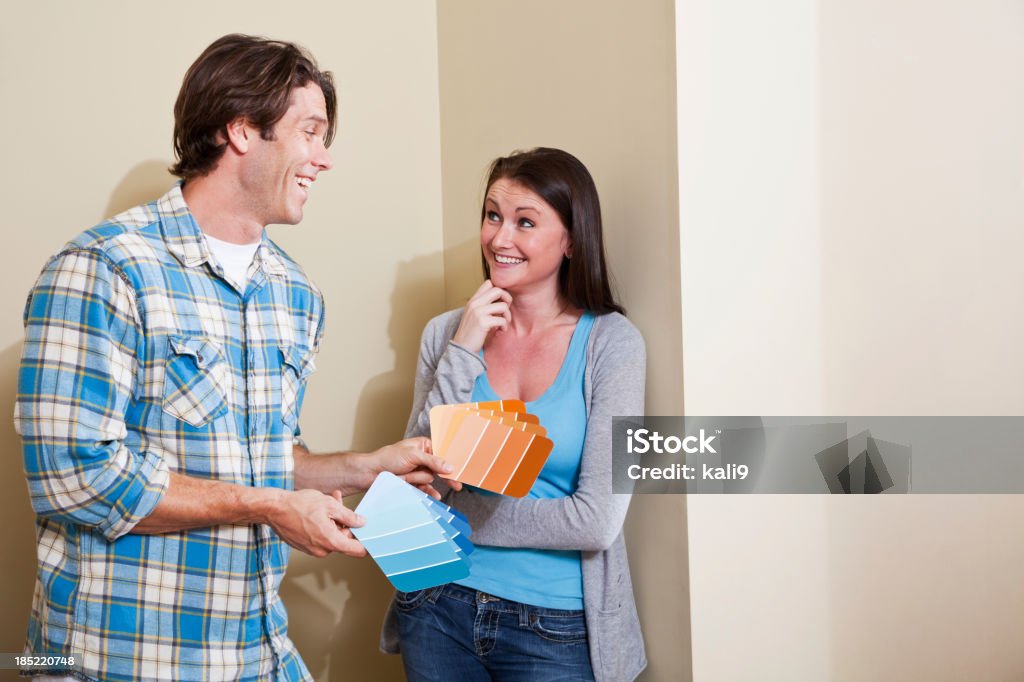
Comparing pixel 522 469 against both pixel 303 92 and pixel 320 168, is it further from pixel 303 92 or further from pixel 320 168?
pixel 303 92

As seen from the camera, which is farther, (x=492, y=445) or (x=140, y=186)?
(x=140, y=186)

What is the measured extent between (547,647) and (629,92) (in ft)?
Result: 3.94

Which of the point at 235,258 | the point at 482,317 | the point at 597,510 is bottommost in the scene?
the point at 597,510

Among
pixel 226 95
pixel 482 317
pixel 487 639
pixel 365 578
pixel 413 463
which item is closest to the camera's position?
pixel 226 95

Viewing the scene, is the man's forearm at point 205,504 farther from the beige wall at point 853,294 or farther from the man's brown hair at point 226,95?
the beige wall at point 853,294

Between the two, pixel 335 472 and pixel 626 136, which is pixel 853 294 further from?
pixel 335 472

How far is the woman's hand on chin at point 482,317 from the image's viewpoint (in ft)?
7.02

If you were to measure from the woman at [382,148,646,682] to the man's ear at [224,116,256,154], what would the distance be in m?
0.58

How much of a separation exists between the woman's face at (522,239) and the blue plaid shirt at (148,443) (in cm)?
53

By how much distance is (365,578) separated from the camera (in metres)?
2.85

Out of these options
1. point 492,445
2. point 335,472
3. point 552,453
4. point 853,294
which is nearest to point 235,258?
point 335,472

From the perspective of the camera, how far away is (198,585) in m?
1.74

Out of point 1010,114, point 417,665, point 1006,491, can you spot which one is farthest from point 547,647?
point 1010,114

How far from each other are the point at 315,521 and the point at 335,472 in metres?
0.40
